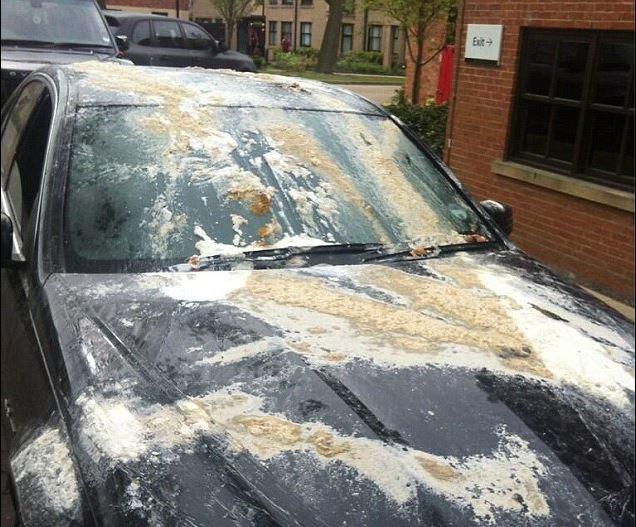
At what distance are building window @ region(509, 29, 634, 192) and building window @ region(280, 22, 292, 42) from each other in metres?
2.11

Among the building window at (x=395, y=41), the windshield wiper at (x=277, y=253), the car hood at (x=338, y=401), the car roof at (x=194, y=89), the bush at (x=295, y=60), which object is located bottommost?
the car hood at (x=338, y=401)

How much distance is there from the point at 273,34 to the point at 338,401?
3660 millimetres

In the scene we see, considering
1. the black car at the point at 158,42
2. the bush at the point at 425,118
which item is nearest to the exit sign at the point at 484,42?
the bush at the point at 425,118

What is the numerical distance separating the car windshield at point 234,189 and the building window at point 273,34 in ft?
6.53

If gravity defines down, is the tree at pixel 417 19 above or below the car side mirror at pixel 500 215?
above

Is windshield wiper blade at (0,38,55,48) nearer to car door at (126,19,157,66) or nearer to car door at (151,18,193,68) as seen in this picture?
car door at (126,19,157,66)

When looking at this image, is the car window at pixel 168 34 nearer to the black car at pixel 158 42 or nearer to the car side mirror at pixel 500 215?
the black car at pixel 158 42

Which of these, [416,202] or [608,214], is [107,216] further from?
[608,214]

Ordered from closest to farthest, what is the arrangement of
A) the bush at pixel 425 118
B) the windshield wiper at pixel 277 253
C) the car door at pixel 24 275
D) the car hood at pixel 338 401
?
the car hood at pixel 338 401 < the car door at pixel 24 275 < the windshield wiper at pixel 277 253 < the bush at pixel 425 118

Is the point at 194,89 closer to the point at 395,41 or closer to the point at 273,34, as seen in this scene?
the point at 395,41

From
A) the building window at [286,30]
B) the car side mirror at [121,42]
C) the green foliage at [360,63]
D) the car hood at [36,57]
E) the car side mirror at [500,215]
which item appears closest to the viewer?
the car side mirror at [500,215]

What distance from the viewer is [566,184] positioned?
575cm

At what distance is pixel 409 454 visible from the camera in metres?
1.52

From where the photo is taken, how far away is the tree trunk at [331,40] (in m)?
4.19
